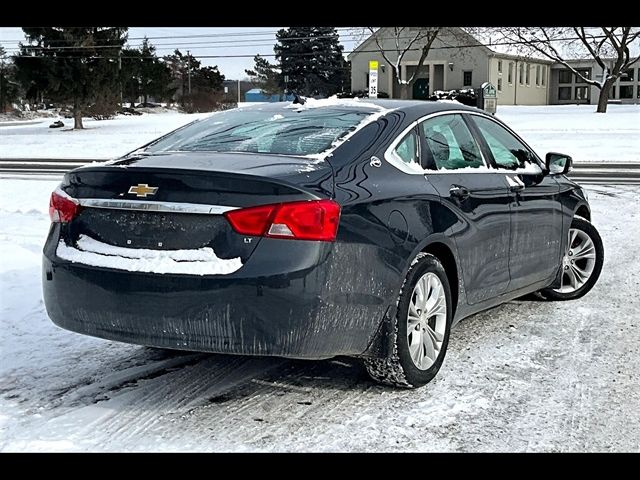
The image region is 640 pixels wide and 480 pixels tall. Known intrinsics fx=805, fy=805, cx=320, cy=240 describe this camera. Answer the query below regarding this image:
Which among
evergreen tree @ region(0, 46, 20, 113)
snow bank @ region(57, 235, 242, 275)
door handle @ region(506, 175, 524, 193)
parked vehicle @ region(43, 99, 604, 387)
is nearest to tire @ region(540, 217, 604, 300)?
door handle @ region(506, 175, 524, 193)

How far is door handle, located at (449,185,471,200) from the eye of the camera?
4742 mm

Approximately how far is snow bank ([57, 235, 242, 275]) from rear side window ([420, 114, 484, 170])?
1.58 metres

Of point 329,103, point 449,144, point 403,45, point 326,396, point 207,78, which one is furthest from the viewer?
point 207,78

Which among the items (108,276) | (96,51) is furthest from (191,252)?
(96,51)

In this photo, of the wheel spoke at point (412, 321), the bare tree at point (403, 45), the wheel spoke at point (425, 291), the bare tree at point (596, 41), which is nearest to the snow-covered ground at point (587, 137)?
the bare tree at point (596, 41)

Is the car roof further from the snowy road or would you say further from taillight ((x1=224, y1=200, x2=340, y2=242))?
the snowy road

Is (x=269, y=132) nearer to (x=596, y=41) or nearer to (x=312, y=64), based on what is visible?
(x=596, y=41)

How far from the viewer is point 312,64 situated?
233 ft

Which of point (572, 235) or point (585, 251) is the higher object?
point (572, 235)

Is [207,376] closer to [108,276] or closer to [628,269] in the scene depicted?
[108,276]

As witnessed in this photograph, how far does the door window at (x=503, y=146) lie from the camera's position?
216 inches

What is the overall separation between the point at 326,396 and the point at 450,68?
5983cm

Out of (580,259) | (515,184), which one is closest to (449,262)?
(515,184)
